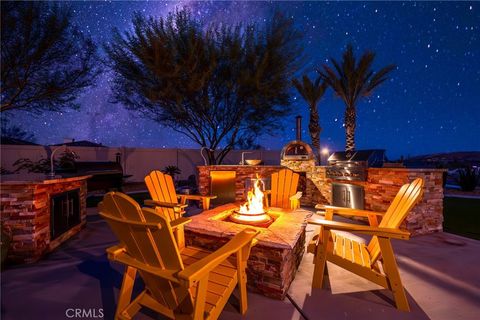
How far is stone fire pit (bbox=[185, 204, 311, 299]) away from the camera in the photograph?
2250 millimetres

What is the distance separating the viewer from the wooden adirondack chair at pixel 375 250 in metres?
2.16

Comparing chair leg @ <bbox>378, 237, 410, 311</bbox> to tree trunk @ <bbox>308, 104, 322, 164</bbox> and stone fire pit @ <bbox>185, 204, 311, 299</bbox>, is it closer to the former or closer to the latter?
stone fire pit @ <bbox>185, 204, 311, 299</bbox>

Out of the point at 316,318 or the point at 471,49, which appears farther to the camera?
the point at 471,49

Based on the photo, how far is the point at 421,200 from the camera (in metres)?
4.28

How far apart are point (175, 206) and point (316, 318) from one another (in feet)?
7.20

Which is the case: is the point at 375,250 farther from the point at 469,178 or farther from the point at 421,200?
the point at 469,178

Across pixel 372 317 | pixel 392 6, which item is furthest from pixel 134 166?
pixel 392 6

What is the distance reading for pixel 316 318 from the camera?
6.59 ft

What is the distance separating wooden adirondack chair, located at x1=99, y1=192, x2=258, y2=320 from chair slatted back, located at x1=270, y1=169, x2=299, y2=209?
256 cm

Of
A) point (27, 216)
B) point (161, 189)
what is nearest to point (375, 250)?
point (161, 189)

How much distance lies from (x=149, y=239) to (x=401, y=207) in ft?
8.27

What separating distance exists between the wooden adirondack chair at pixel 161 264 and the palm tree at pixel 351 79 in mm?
9855

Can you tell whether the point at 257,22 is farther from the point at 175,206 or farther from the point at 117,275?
the point at 117,275

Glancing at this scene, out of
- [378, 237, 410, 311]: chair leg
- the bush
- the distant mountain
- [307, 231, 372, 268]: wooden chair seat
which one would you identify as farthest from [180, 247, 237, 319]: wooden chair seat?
the bush
